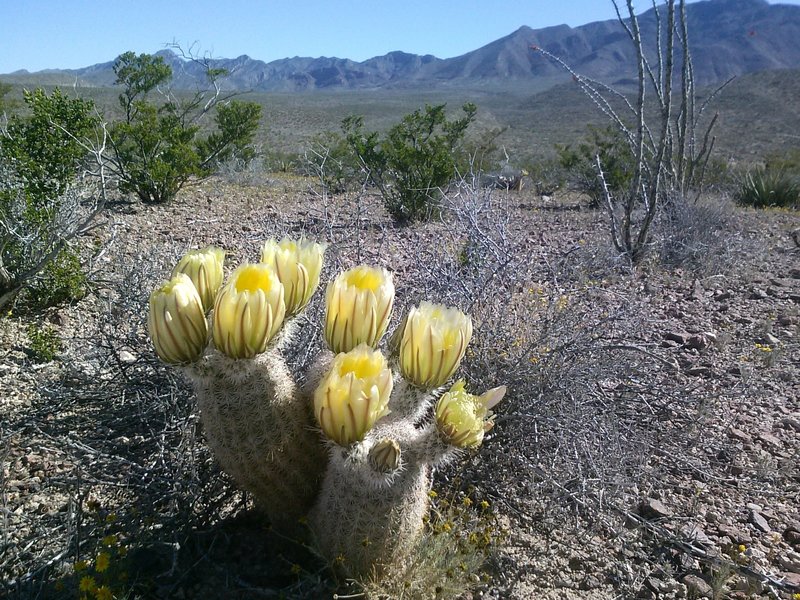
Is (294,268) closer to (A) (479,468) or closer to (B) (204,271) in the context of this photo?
(B) (204,271)

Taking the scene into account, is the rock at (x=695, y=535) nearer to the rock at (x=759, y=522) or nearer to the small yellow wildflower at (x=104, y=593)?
the rock at (x=759, y=522)

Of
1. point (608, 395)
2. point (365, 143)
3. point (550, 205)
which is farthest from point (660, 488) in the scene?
point (550, 205)

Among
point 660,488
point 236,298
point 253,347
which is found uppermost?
point 236,298

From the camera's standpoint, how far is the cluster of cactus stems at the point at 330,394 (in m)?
1.37

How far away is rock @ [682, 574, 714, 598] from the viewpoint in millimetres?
1978

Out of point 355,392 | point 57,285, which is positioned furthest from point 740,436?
point 57,285

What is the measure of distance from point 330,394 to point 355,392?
62 mm

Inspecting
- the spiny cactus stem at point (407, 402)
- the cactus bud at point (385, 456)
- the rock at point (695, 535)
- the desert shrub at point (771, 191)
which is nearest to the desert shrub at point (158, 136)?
the spiny cactus stem at point (407, 402)

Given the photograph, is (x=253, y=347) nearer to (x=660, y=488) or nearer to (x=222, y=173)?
(x=660, y=488)

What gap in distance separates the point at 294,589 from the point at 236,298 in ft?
2.92

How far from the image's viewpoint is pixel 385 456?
54.4 inches

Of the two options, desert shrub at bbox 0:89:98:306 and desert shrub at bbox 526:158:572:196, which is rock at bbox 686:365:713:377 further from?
desert shrub at bbox 526:158:572:196

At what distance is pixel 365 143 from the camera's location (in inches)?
316

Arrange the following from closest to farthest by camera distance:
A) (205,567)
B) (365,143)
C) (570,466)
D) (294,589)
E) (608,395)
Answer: (294,589), (205,567), (570,466), (608,395), (365,143)
